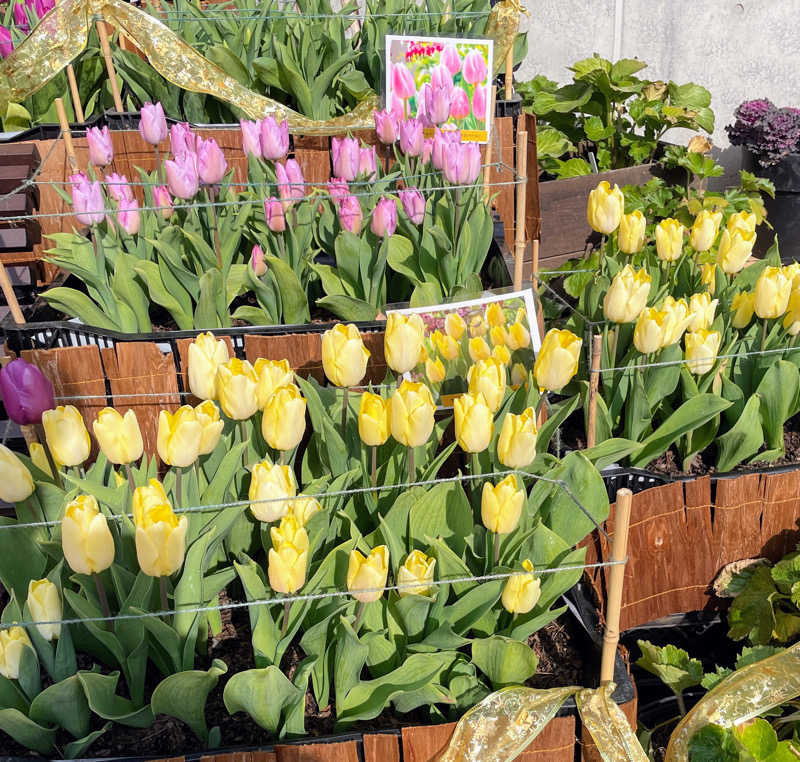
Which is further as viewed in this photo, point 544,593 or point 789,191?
point 789,191

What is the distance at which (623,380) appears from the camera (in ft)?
5.10

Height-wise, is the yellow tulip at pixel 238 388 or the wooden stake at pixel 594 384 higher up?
the yellow tulip at pixel 238 388

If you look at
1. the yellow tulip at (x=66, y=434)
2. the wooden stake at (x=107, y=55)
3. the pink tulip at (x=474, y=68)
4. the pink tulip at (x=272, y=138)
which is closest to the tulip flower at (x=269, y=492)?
the yellow tulip at (x=66, y=434)

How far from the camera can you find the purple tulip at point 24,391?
3.64 ft

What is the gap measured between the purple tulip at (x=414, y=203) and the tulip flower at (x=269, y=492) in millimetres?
1078

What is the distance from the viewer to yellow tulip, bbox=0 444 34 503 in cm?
105

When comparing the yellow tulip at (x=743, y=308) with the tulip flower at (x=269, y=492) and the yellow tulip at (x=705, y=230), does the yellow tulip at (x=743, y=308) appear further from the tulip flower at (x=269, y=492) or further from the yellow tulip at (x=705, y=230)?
the tulip flower at (x=269, y=492)

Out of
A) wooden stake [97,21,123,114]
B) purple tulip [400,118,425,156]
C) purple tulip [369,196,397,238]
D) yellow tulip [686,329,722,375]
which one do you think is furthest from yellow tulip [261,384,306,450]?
wooden stake [97,21,123,114]

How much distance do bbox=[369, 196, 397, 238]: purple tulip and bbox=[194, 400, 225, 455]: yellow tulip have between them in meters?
0.89

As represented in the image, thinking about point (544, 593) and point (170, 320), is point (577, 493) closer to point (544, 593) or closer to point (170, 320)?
point (544, 593)

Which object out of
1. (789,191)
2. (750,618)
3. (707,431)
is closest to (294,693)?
(750,618)

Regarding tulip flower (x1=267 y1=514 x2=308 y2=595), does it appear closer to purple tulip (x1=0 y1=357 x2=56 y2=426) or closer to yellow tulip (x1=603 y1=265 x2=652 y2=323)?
purple tulip (x1=0 y1=357 x2=56 y2=426)

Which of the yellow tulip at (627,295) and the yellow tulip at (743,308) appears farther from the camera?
the yellow tulip at (743,308)

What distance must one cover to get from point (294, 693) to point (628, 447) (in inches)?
26.5
